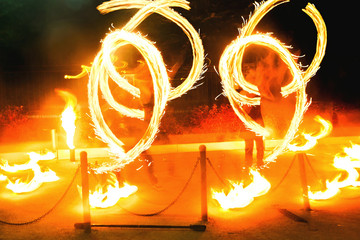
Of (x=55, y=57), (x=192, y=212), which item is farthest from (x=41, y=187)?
(x=55, y=57)

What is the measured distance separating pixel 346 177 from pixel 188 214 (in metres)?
3.33

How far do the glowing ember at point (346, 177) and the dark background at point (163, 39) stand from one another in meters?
8.84

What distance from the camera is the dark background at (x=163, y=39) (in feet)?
54.1

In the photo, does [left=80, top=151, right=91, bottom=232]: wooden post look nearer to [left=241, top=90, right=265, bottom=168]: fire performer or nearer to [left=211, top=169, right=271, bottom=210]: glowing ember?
[left=211, top=169, right=271, bottom=210]: glowing ember

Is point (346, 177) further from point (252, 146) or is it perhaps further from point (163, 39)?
point (163, 39)

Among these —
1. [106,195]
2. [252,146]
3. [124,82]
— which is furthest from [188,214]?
[124,82]

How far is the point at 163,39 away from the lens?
1653 centimetres

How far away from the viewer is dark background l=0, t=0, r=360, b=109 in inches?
649

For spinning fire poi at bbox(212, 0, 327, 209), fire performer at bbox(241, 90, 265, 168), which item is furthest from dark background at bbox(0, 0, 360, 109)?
fire performer at bbox(241, 90, 265, 168)

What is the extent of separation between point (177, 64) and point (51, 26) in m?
8.75

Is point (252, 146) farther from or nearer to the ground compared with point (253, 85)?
nearer to the ground

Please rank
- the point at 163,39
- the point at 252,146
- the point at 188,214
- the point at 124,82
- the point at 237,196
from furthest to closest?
1. the point at 163,39
2. the point at 124,82
3. the point at 252,146
4. the point at 237,196
5. the point at 188,214

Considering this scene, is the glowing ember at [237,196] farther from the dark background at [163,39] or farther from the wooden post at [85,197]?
the dark background at [163,39]

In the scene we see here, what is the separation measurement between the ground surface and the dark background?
8.53 meters
